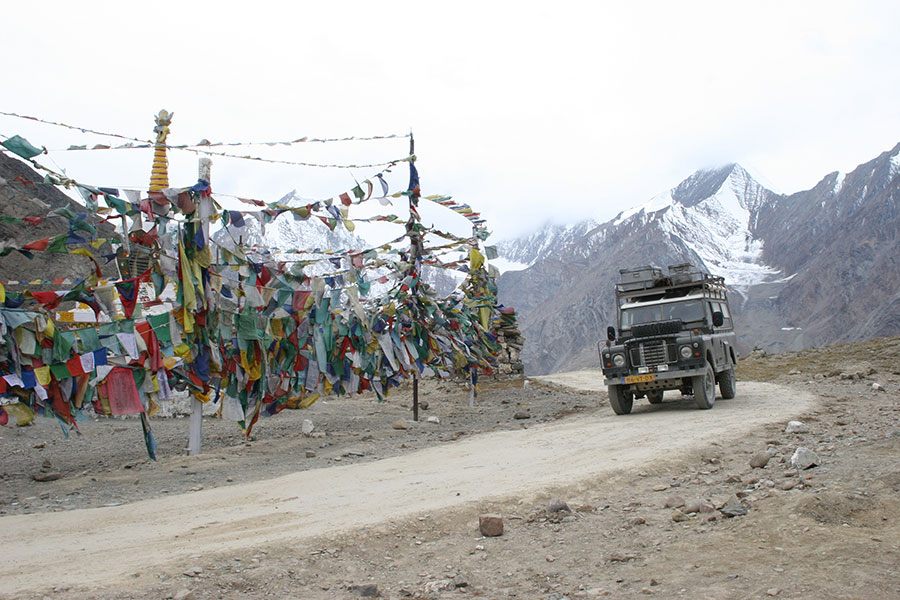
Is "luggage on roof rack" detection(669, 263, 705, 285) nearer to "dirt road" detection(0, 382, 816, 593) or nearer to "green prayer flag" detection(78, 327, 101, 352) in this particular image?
"dirt road" detection(0, 382, 816, 593)

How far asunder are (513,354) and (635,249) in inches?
4951

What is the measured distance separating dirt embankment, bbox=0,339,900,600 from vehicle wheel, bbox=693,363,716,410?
1.38 metres

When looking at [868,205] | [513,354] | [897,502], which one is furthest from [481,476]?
[868,205]

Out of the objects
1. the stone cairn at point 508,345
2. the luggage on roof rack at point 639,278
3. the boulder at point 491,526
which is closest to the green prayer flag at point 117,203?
the boulder at point 491,526

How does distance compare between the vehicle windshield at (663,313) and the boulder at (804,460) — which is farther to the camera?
the vehicle windshield at (663,313)

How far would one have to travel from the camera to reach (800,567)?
4121 mm

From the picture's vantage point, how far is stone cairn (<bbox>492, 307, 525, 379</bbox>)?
2266 centimetres

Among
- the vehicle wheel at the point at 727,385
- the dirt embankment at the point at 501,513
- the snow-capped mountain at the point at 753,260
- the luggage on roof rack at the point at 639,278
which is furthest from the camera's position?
the snow-capped mountain at the point at 753,260

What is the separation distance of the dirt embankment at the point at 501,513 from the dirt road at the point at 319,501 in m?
0.03

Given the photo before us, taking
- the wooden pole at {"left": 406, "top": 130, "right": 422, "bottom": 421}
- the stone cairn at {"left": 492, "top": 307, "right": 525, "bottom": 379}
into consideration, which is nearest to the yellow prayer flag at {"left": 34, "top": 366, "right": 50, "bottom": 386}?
the wooden pole at {"left": 406, "top": 130, "right": 422, "bottom": 421}

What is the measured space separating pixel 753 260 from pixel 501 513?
14634 centimetres

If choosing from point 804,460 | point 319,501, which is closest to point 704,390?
point 804,460

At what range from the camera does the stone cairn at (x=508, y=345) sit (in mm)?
22656

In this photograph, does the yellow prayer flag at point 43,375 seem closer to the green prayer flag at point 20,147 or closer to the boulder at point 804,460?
the green prayer flag at point 20,147
